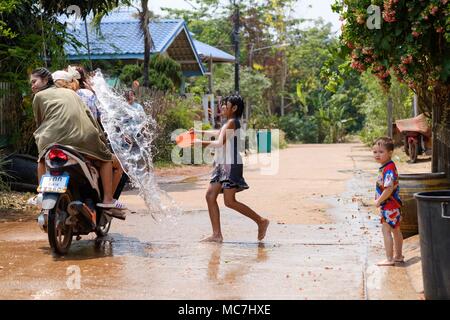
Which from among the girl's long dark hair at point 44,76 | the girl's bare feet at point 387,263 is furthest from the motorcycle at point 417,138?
the girl's long dark hair at point 44,76

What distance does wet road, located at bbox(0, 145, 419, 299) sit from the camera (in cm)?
601

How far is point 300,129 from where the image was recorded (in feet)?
156

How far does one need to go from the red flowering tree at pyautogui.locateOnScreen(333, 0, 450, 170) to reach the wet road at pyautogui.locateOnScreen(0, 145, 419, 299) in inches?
72.6

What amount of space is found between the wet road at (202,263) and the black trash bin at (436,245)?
33 centimetres

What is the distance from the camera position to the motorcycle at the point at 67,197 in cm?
731

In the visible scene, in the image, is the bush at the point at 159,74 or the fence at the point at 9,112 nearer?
the fence at the point at 9,112

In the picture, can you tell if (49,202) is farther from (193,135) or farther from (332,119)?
(332,119)

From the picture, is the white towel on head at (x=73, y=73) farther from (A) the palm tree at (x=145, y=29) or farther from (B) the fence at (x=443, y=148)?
(A) the palm tree at (x=145, y=29)

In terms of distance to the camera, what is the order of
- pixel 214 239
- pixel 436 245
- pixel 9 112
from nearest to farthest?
pixel 436 245 → pixel 214 239 → pixel 9 112

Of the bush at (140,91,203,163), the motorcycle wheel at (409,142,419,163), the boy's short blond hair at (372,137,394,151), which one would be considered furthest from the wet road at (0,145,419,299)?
the motorcycle wheel at (409,142,419,163)

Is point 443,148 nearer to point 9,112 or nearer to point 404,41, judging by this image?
point 404,41

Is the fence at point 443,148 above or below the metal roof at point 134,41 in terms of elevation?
below

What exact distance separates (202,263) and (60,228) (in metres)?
1.43

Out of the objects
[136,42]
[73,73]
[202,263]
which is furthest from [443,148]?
[136,42]
